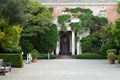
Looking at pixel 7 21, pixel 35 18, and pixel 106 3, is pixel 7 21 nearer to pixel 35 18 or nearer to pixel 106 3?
pixel 35 18

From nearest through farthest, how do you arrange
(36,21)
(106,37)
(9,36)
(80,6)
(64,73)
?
1. (64,73)
2. (9,36)
3. (36,21)
4. (106,37)
5. (80,6)

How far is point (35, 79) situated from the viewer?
18828mm

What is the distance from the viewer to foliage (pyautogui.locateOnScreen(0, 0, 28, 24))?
847 inches

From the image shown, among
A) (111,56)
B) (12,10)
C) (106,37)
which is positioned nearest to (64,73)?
(12,10)

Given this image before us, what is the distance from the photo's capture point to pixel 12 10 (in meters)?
22.9

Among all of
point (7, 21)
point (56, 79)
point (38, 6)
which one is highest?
point (38, 6)

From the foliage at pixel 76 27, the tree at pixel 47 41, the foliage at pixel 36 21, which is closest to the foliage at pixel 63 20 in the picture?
the foliage at pixel 76 27

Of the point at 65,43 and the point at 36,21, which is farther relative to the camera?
the point at 65,43

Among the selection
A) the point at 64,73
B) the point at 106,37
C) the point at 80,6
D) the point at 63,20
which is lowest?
the point at 64,73

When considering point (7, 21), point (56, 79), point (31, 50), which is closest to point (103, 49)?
point (31, 50)

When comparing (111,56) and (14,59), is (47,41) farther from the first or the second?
(14,59)

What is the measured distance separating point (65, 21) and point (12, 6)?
110 feet

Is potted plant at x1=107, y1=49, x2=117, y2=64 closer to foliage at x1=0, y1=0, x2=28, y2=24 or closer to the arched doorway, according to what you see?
foliage at x1=0, y1=0, x2=28, y2=24

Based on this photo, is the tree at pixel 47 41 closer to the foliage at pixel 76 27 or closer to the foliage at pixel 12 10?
the foliage at pixel 76 27
